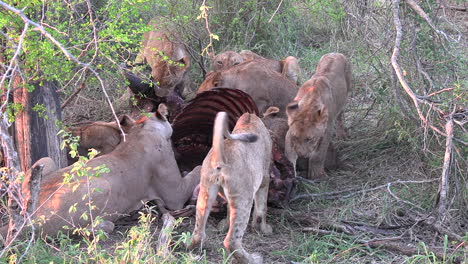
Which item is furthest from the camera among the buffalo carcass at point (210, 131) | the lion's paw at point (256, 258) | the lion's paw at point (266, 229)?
the buffalo carcass at point (210, 131)

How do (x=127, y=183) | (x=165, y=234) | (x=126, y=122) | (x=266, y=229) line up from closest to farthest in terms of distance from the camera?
(x=165, y=234) → (x=266, y=229) → (x=127, y=183) → (x=126, y=122)

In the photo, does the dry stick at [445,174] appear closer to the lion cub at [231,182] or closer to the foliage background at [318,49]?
the foliage background at [318,49]

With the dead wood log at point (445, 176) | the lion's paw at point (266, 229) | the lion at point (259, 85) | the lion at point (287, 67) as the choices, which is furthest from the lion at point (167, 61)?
the dead wood log at point (445, 176)

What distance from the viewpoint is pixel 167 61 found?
312 inches

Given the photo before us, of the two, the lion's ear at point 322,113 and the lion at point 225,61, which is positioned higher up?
the lion at point 225,61

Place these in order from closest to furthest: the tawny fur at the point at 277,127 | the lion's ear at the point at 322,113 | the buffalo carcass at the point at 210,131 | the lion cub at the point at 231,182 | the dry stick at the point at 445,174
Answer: the lion cub at the point at 231,182 < the dry stick at the point at 445,174 < the buffalo carcass at the point at 210,131 < the lion's ear at the point at 322,113 < the tawny fur at the point at 277,127

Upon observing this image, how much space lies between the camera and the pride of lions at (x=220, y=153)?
4.72 metres

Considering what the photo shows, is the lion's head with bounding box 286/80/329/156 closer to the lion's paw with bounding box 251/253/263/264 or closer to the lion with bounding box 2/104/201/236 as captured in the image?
the lion with bounding box 2/104/201/236

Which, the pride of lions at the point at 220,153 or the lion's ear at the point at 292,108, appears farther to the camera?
the lion's ear at the point at 292,108

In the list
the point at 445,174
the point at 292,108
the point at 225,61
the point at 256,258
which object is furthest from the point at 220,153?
the point at 225,61

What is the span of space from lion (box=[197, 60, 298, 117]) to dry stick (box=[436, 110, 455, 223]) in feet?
8.85

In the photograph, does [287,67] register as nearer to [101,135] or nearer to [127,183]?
[101,135]

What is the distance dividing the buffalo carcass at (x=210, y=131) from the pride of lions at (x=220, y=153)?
28 cm

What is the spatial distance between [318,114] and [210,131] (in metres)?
1.18
